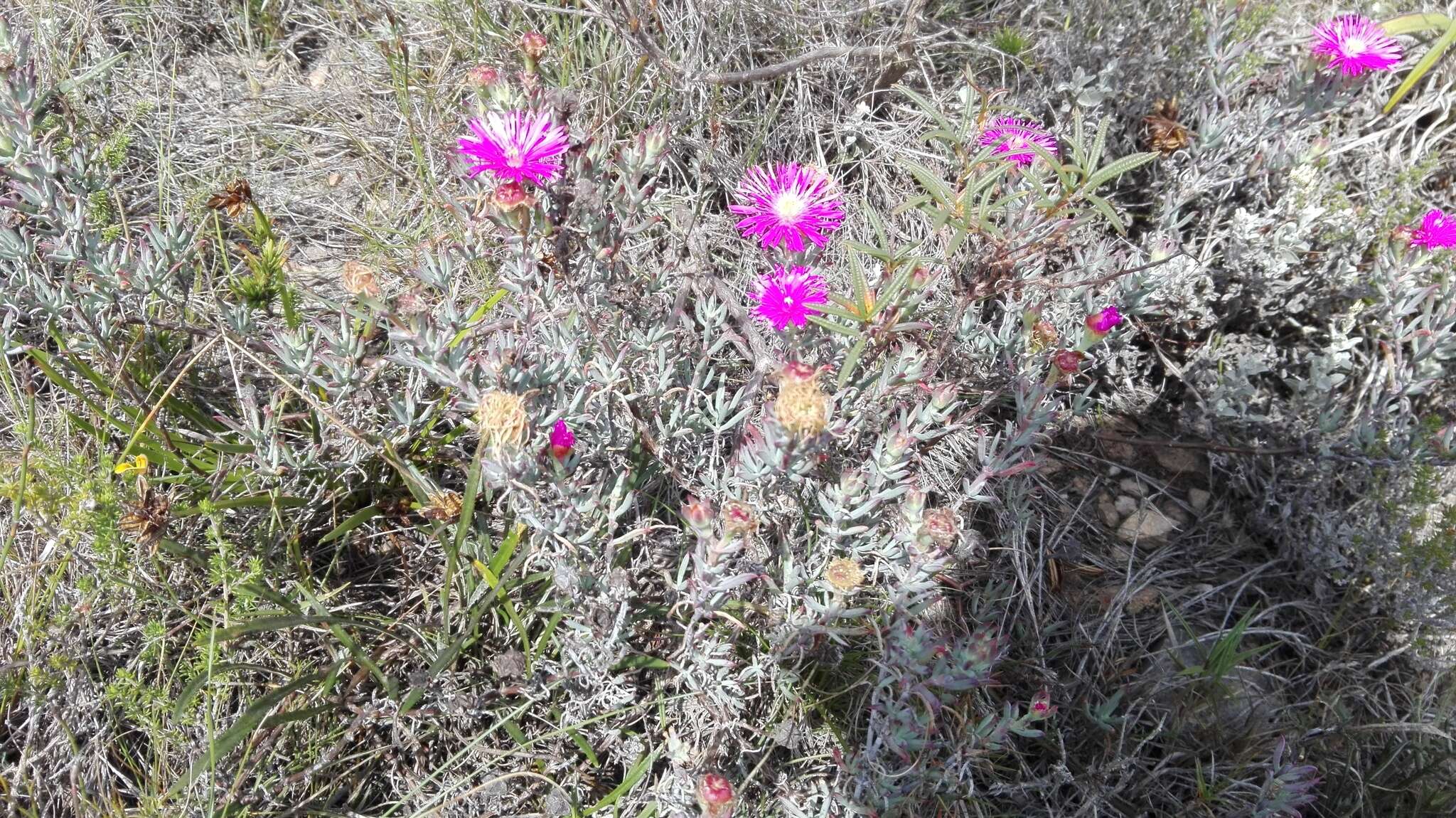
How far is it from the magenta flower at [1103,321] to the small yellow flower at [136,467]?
1.99 meters

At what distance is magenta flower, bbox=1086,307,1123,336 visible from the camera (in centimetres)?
A: 174

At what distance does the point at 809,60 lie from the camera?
2535 millimetres

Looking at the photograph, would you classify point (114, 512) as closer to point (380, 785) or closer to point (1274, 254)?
point (380, 785)

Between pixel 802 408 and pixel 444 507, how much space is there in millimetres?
882

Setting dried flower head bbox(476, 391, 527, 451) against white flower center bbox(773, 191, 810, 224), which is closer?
dried flower head bbox(476, 391, 527, 451)

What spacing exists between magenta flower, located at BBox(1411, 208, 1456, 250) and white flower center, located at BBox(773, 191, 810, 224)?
161cm

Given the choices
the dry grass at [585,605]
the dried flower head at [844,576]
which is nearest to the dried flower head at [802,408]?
the dried flower head at [844,576]

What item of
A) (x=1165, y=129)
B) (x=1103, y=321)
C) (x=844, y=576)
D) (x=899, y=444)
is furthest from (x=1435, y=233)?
(x=844, y=576)

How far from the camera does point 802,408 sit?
1.32 meters

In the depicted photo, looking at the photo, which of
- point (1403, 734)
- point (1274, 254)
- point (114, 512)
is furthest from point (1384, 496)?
point (114, 512)

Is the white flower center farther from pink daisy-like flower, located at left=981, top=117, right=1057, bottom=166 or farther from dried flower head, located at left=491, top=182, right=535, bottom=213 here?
dried flower head, located at left=491, top=182, right=535, bottom=213

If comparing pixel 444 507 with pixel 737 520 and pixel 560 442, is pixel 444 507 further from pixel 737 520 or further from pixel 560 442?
pixel 737 520

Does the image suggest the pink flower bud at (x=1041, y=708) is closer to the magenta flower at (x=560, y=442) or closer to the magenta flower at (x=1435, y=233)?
the magenta flower at (x=560, y=442)

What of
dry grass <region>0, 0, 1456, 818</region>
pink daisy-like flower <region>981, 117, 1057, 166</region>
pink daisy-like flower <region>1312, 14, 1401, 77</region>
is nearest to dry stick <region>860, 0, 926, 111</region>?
dry grass <region>0, 0, 1456, 818</region>
